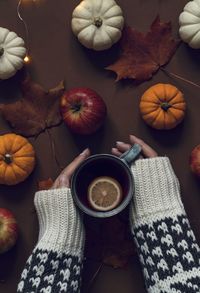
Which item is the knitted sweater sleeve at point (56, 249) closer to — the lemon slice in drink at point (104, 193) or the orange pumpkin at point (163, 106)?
the lemon slice in drink at point (104, 193)

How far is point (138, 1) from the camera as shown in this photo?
1.27m

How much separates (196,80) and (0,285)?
2.10ft

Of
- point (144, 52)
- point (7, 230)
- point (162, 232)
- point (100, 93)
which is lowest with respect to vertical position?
point (7, 230)

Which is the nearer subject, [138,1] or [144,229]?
[144,229]

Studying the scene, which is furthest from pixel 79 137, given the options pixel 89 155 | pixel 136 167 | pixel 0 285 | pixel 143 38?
pixel 0 285

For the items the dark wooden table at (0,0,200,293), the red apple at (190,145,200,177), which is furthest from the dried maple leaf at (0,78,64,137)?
the red apple at (190,145,200,177)

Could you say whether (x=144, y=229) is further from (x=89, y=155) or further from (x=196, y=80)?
(x=196, y=80)

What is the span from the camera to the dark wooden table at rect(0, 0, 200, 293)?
1.23m

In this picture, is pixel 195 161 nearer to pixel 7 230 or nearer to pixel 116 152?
pixel 116 152

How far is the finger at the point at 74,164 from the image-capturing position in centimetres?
120

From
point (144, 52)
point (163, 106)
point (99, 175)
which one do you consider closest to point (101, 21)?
point (144, 52)

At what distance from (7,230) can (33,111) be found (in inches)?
10.7

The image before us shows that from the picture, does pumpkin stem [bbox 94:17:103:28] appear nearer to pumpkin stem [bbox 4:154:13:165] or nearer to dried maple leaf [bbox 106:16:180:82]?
dried maple leaf [bbox 106:16:180:82]

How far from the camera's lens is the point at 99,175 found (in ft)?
3.84
